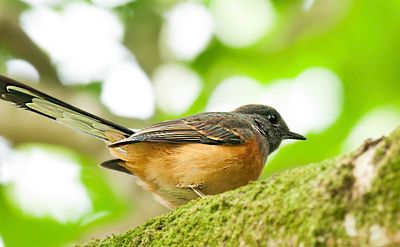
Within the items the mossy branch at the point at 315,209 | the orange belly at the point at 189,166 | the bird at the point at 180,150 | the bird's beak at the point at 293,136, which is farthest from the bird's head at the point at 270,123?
the mossy branch at the point at 315,209

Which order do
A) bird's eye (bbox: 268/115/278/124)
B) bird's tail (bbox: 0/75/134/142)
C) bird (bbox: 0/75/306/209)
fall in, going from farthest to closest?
bird's eye (bbox: 268/115/278/124)
bird (bbox: 0/75/306/209)
bird's tail (bbox: 0/75/134/142)

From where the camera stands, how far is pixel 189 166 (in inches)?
196

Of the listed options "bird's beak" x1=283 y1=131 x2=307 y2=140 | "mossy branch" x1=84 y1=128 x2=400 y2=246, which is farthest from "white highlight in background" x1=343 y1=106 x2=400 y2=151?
"mossy branch" x1=84 y1=128 x2=400 y2=246

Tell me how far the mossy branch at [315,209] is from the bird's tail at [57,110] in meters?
1.69

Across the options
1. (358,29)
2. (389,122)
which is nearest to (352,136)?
(389,122)

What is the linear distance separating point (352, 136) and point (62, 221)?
3.42 m

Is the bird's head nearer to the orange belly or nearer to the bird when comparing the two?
the bird

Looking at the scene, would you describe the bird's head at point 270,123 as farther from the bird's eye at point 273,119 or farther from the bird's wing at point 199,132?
the bird's wing at point 199,132

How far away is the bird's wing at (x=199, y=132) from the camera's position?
5.16 m

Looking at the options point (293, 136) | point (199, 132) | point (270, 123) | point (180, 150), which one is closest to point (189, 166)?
point (180, 150)

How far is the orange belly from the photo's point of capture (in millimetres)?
4938

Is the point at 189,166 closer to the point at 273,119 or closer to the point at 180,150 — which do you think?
the point at 180,150

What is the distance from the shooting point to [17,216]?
7617 mm

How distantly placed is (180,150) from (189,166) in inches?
8.4
